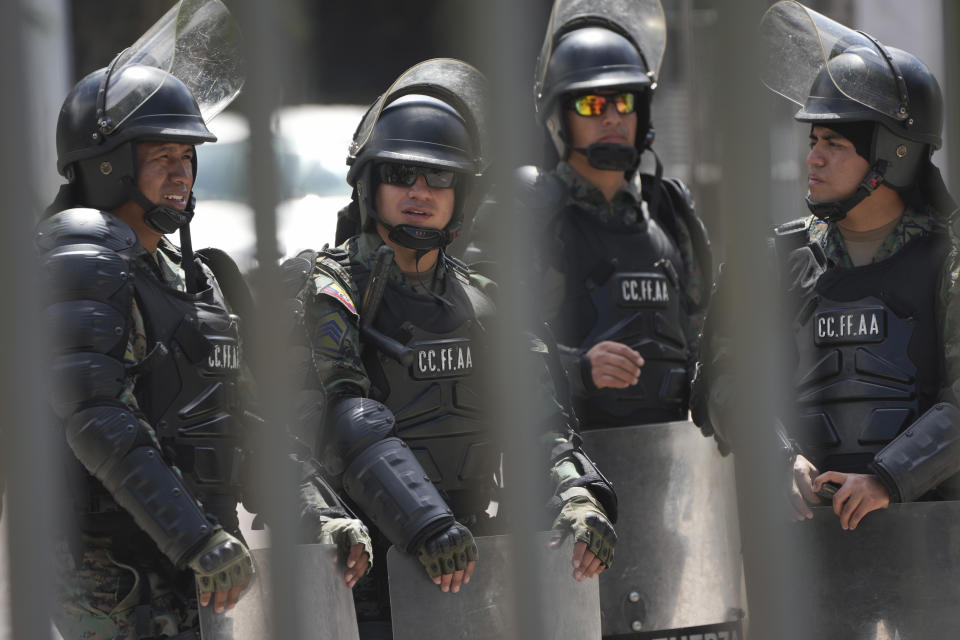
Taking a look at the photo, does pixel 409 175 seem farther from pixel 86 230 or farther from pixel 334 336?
pixel 86 230

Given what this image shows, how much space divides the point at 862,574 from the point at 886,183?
1.08 meters

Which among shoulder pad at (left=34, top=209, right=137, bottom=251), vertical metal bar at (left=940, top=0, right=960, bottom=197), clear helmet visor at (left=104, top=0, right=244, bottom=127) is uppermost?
clear helmet visor at (left=104, top=0, right=244, bottom=127)

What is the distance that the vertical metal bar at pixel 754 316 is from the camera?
146cm

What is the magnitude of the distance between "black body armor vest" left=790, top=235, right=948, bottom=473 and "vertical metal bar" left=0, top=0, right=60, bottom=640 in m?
1.97

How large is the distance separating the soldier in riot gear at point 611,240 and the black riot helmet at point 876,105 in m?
0.77

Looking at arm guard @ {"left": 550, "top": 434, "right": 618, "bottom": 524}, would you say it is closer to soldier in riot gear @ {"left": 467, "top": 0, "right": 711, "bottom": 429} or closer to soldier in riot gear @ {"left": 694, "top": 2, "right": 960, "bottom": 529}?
soldier in riot gear @ {"left": 694, "top": 2, "right": 960, "bottom": 529}

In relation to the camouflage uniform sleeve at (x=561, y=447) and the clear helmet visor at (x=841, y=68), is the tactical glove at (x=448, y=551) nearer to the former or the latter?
the camouflage uniform sleeve at (x=561, y=447)

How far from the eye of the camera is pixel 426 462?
298 centimetres

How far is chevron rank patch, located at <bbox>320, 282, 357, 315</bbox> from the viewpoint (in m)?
2.90

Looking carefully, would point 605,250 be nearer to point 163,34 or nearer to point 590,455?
point 590,455

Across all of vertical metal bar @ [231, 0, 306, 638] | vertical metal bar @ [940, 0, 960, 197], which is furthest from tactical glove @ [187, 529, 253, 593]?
vertical metal bar @ [940, 0, 960, 197]

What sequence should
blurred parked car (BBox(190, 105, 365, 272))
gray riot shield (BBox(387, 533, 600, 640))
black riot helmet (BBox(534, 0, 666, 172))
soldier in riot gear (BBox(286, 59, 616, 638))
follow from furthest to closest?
A: black riot helmet (BBox(534, 0, 666, 172)) → blurred parked car (BBox(190, 105, 365, 272)) → soldier in riot gear (BBox(286, 59, 616, 638)) → gray riot shield (BBox(387, 533, 600, 640))

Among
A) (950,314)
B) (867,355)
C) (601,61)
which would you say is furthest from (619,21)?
(950,314)

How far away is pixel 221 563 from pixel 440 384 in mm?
651
